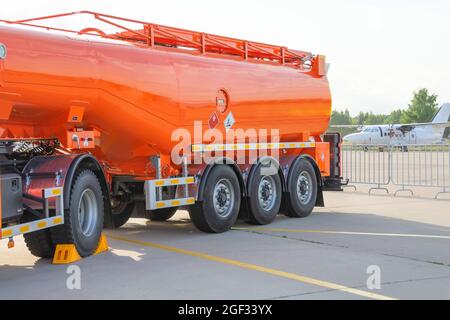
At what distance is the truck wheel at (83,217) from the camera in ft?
27.0

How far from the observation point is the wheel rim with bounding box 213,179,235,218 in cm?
1082

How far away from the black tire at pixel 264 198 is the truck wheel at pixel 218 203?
500 millimetres

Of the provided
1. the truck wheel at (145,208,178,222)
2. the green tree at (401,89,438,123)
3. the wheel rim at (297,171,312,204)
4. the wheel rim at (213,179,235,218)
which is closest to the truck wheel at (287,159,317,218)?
the wheel rim at (297,171,312,204)

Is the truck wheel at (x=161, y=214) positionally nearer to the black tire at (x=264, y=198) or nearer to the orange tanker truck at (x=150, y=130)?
the orange tanker truck at (x=150, y=130)

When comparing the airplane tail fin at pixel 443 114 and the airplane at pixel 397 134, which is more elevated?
the airplane tail fin at pixel 443 114

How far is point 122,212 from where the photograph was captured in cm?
1149

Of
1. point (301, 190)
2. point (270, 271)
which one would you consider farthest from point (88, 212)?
point (301, 190)

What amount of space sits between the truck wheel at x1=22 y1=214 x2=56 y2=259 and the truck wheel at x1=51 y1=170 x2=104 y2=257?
0.15m

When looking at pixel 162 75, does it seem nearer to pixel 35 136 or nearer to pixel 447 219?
pixel 35 136

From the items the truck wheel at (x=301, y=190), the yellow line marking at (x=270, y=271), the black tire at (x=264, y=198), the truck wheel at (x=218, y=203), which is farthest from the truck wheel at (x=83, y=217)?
the truck wheel at (x=301, y=190)

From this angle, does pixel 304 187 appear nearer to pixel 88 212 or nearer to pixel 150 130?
pixel 150 130
